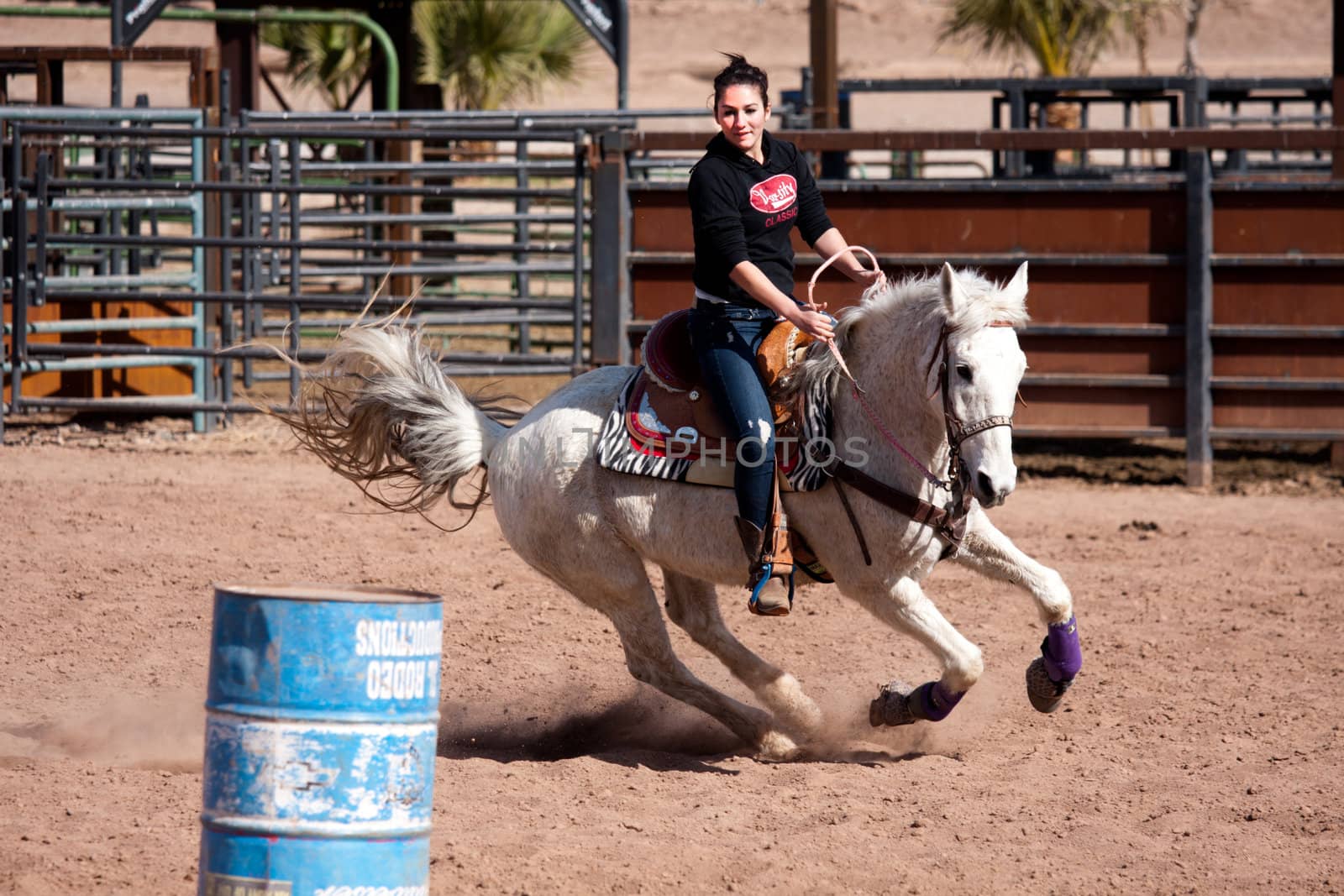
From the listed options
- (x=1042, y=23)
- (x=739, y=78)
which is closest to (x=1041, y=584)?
(x=739, y=78)

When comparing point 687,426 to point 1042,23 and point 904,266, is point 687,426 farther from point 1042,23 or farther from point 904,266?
point 1042,23

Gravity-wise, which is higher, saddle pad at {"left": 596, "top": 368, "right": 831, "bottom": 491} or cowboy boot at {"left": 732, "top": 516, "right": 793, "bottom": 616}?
saddle pad at {"left": 596, "top": 368, "right": 831, "bottom": 491}

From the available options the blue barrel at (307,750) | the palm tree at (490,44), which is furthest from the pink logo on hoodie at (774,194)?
the palm tree at (490,44)

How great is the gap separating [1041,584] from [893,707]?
24.6 inches

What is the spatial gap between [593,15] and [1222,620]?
9.74m

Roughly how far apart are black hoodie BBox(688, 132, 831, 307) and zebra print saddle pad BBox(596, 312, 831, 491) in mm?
240

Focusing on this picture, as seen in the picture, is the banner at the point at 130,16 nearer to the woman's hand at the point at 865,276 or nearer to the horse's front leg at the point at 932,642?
the woman's hand at the point at 865,276

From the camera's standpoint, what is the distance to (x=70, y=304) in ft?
37.7

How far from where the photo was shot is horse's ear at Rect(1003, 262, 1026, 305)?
4.31 meters

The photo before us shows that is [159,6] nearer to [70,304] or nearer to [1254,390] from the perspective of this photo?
[70,304]

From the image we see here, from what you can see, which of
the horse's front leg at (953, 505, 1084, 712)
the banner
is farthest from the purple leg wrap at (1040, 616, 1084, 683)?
the banner

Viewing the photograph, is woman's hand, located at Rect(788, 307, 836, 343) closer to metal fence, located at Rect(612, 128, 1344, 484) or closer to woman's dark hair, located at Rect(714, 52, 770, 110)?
woman's dark hair, located at Rect(714, 52, 770, 110)

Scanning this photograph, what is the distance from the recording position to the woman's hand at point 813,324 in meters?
4.45

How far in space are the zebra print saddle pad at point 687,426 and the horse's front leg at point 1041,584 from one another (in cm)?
54
